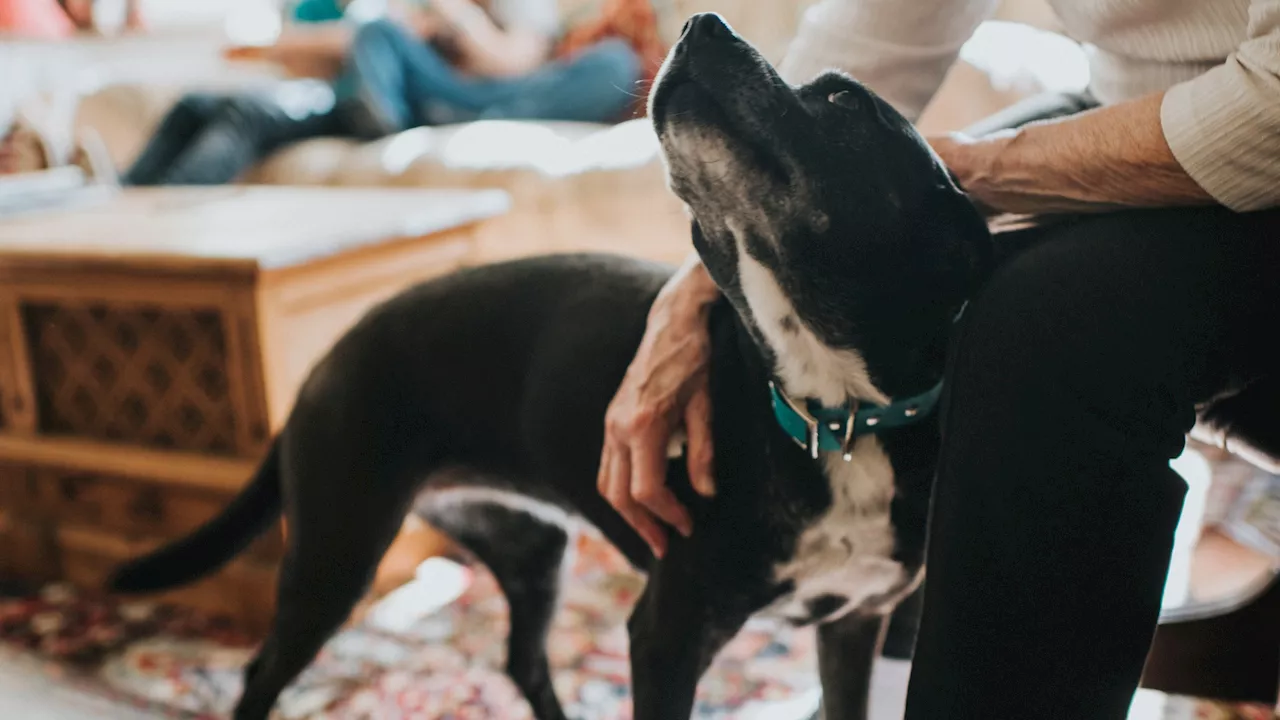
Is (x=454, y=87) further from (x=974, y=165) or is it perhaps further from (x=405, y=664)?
(x=974, y=165)

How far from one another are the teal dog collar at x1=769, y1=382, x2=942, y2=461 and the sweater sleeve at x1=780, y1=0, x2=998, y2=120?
0.25 m

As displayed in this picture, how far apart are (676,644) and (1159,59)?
1.84 ft

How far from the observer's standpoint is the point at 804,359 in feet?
2.61

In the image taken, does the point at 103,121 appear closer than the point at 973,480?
No

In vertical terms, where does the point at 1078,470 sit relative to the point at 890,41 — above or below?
below

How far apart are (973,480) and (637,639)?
13.7 inches

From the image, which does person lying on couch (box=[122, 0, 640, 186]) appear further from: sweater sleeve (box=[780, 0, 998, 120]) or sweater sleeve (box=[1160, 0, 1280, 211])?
sweater sleeve (box=[1160, 0, 1280, 211])

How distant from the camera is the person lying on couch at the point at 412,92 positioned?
2.47 metres

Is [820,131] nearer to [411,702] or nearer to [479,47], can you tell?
[411,702]

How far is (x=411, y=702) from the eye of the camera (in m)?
1.36

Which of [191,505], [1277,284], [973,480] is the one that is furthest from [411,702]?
[1277,284]

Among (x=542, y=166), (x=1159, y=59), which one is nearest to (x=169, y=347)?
(x=542, y=166)

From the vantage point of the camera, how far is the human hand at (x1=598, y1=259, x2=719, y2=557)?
830mm

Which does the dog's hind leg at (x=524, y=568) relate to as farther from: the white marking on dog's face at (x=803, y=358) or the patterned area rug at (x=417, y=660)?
the white marking on dog's face at (x=803, y=358)
